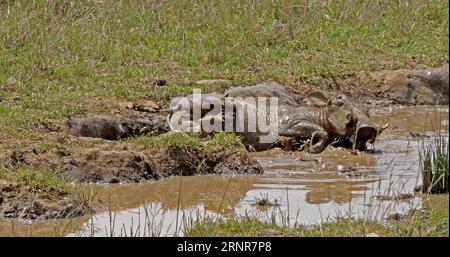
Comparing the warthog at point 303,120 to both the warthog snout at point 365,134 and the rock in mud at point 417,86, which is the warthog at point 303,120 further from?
the rock in mud at point 417,86

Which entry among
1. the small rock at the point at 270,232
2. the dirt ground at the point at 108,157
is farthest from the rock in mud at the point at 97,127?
the small rock at the point at 270,232

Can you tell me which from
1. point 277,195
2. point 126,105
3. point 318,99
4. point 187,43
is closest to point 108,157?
point 277,195

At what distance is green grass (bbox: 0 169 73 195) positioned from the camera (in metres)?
7.79

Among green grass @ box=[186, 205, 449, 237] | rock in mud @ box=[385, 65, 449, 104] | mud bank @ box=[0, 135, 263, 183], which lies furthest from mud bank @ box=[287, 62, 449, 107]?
green grass @ box=[186, 205, 449, 237]

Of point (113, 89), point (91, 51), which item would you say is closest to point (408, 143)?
point (113, 89)

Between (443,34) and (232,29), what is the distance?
237 centimetres

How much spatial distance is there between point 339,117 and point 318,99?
1.42 feet

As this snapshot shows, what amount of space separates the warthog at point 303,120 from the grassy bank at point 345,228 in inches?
105

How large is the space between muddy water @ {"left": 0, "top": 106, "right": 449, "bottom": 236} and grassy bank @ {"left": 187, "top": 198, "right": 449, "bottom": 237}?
0.65 ft

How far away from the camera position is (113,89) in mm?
10648

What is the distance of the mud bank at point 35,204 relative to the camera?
7641 millimetres

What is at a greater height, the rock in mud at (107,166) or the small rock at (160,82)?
the small rock at (160,82)
